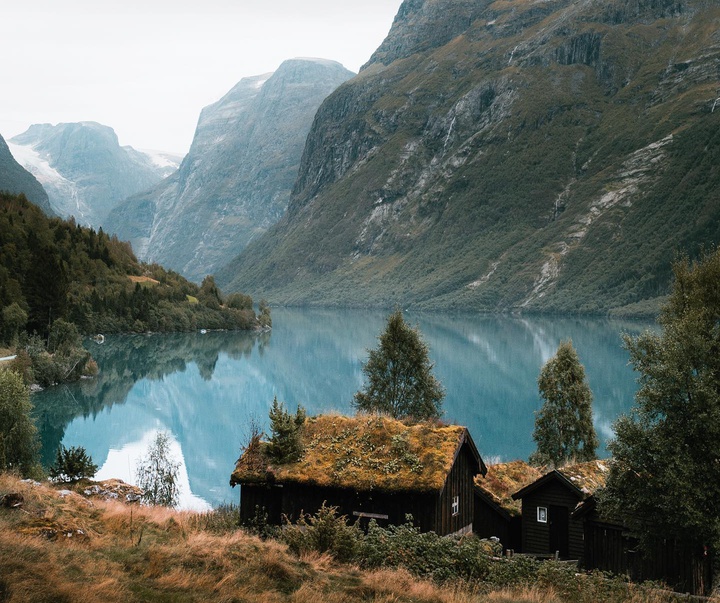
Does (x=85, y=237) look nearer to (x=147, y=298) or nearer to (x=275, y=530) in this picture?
(x=147, y=298)

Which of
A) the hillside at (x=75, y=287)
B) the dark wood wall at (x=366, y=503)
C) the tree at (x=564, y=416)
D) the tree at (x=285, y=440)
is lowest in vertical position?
the dark wood wall at (x=366, y=503)

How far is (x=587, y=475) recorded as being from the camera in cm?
2816

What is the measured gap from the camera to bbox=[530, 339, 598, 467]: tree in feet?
148

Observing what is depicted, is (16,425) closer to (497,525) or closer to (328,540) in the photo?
(497,525)

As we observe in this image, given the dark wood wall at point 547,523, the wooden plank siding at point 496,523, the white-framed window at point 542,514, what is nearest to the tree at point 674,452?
the dark wood wall at point 547,523

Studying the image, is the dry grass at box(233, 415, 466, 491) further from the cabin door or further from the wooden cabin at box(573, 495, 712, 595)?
the cabin door

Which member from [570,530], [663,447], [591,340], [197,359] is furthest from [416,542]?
[591,340]

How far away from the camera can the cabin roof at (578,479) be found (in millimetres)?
27312

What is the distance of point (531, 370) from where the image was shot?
393 ft

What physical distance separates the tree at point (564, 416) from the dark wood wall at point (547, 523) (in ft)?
52.6

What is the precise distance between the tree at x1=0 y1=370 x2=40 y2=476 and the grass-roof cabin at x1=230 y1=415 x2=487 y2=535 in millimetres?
18832

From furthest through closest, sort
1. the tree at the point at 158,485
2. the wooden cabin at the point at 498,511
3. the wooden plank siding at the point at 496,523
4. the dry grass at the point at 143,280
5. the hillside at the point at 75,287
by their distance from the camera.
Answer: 1. the dry grass at the point at 143,280
2. the hillside at the point at 75,287
3. the tree at the point at 158,485
4. the wooden cabin at the point at 498,511
5. the wooden plank siding at the point at 496,523

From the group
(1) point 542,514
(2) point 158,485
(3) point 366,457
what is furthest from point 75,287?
(3) point 366,457

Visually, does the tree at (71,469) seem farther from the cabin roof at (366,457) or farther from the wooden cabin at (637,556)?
the wooden cabin at (637,556)
